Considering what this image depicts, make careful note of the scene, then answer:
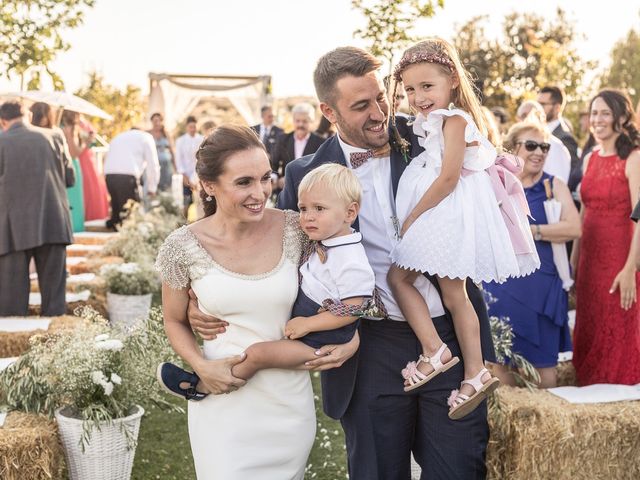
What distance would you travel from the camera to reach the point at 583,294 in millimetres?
5559

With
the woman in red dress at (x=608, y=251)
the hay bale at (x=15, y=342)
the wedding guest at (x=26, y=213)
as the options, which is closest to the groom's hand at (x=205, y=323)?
the woman in red dress at (x=608, y=251)

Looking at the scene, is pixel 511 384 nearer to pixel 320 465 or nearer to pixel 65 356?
pixel 320 465

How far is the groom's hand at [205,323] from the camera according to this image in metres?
2.86

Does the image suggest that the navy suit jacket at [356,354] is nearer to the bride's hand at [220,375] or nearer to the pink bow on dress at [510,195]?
the pink bow on dress at [510,195]

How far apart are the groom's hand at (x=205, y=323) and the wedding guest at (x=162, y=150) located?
12.5 metres

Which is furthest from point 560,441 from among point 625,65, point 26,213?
point 625,65

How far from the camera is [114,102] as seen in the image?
25.3m

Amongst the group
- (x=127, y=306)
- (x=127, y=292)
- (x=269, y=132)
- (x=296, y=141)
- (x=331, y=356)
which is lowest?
(x=127, y=306)

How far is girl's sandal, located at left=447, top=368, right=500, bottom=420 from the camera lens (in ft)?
9.28

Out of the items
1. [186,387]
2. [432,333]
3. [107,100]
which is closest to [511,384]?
[432,333]

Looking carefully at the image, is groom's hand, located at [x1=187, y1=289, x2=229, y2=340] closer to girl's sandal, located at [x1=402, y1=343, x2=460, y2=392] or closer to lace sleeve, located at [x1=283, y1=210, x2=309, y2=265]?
lace sleeve, located at [x1=283, y1=210, x2=309, y2=265]

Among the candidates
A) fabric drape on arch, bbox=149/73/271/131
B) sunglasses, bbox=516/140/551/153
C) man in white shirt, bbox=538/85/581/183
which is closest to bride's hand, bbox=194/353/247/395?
sunglasses, bbox=516/140/551/153

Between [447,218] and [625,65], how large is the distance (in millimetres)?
37843

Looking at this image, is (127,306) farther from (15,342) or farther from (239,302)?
(239,302)
